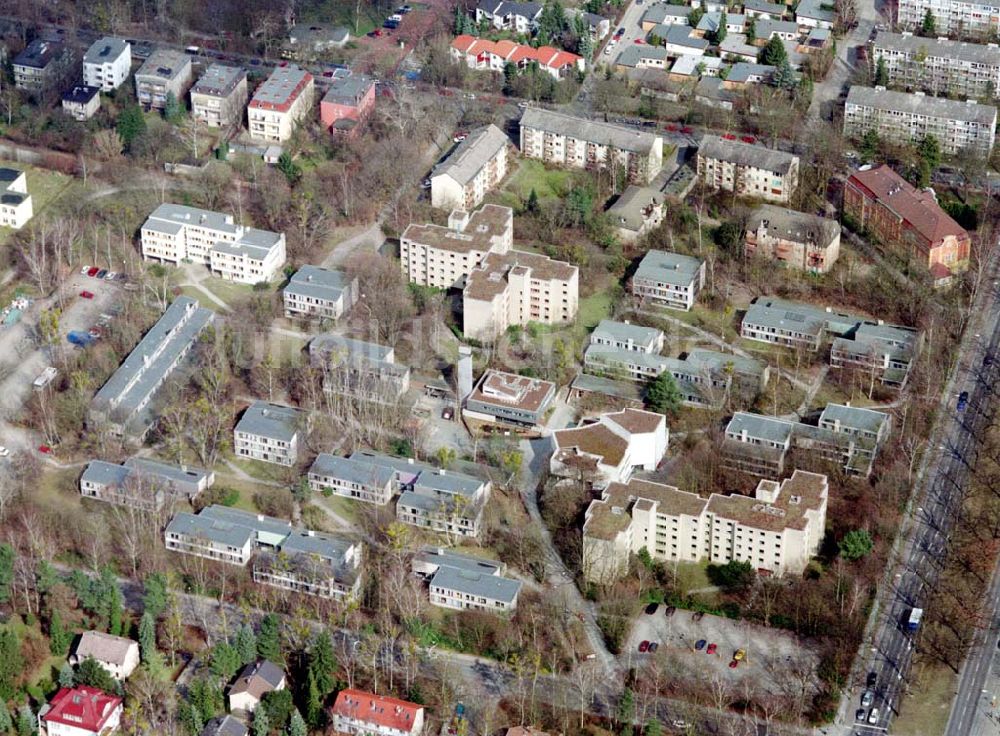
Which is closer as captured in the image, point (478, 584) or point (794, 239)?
point (478, 584)

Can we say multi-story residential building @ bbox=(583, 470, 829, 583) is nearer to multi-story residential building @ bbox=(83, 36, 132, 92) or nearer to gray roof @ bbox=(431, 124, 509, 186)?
gray roof @ bbox=(431, 124, 509, 186)

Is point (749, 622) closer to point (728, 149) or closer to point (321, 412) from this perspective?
point (321, 412)

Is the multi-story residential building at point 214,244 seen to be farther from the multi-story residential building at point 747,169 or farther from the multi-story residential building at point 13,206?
the multi-story residential building at point 747,169

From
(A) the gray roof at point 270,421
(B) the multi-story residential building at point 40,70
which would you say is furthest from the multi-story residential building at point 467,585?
(B) the multi-story residential building at point 40,70

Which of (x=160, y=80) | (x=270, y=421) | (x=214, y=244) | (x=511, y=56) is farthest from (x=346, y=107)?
(x=270, y=421)

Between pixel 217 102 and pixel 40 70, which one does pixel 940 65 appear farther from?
pixel 40 70

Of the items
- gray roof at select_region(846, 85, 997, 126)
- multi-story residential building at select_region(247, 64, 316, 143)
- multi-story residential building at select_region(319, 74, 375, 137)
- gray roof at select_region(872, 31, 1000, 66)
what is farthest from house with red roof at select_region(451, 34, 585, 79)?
gray roof at select_region(872, 31, 1000, 66)

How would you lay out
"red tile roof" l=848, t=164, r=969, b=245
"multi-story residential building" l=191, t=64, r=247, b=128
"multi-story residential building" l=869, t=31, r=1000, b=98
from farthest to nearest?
"multi-story residential building" l=869, t=31, r=1000, b=98, "multi-story residential building" l=191, t=64, r=247, b=128, "red tile roof" l=848, t=164, r=969, b=245
